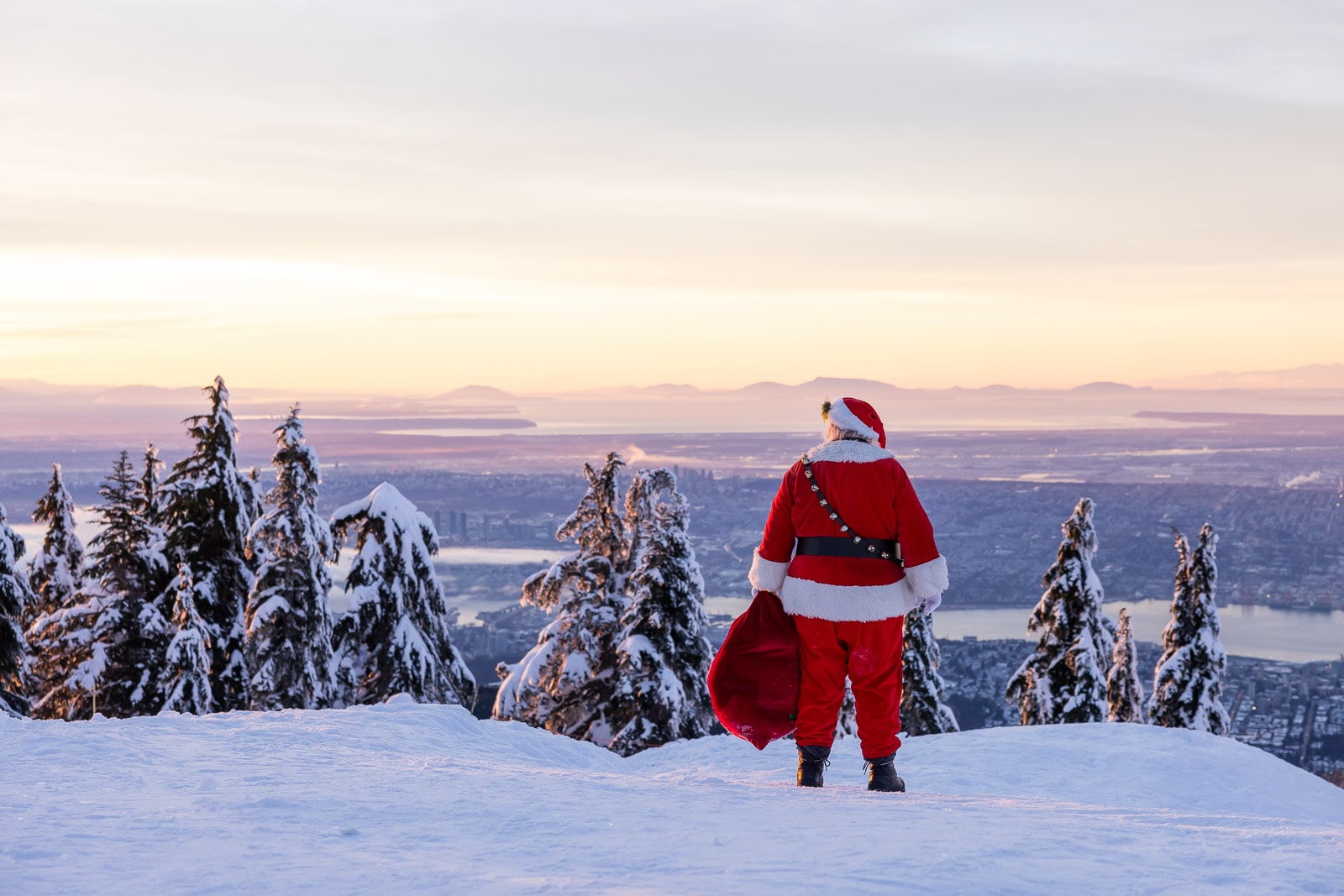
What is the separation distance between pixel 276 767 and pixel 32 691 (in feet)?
81.0

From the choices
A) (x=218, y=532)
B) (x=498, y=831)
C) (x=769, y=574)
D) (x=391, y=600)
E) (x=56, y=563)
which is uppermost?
(x=769, y=574)

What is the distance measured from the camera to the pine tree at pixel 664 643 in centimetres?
2188

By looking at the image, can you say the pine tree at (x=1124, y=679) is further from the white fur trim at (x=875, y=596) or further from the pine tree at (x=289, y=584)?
the white fur trim at (x=875, y=596)

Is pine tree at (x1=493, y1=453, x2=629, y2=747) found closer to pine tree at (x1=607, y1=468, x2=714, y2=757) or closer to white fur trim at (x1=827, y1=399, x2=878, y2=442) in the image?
pine tree at (x1=607, y1=468, x2=714, y2=757)

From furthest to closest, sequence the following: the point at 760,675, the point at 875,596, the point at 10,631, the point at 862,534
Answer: the point at 10,631 → the point at 760,675 → the point at 862,534 → the point at 875,596

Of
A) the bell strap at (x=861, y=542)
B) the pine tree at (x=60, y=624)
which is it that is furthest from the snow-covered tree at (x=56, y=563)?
the bell strap at (x=861, y=542)

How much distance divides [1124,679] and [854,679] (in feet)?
75.6

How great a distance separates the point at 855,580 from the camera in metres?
7.12

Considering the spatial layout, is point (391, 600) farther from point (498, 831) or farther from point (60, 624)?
point (498, 831)

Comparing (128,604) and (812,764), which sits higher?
(812,764)

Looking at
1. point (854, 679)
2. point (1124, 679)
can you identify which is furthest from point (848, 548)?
point (1124, 679)

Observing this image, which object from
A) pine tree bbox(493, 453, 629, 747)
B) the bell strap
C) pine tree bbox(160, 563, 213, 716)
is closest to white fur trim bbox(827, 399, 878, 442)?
the bell strap

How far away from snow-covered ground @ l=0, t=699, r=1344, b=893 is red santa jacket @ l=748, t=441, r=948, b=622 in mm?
1229

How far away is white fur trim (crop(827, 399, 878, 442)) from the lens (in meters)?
7.37
